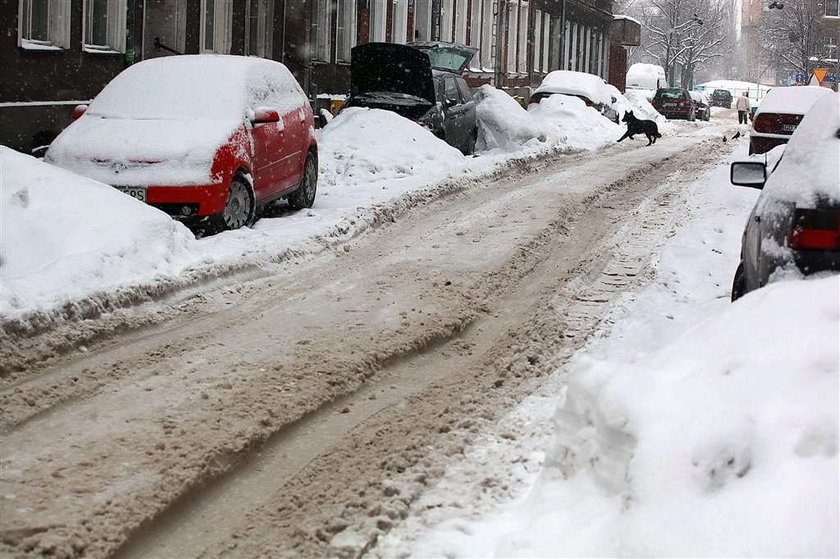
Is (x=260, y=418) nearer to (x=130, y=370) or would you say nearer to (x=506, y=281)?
(x=130, y=370)

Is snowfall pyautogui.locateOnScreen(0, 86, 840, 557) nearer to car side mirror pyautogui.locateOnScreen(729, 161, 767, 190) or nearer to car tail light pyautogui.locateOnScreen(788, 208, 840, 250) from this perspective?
car tail light pyautogui.locateOnScreen(788, 208, 840, 250)

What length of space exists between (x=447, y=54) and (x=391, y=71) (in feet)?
15.1

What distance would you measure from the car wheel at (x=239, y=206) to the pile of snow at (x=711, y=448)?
717 cm

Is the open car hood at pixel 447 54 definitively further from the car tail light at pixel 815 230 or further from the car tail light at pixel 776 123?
the car tail light at pixel 815 230

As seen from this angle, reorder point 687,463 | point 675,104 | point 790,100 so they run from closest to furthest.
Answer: point 687,463, point 790,100, point 675,104

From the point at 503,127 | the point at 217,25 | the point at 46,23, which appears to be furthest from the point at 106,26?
the point at 503,127

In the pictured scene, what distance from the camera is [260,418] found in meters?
5.65

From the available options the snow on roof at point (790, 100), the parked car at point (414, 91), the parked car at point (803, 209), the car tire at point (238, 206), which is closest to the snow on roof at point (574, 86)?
the parked car at point (414, 91)

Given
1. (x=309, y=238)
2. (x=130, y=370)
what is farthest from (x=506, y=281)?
(x=130, y=370)

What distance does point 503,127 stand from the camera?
2566 centimetres

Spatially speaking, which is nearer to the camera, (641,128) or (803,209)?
(803,209)

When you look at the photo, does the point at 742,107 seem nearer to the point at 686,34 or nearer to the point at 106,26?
the point at 106,26

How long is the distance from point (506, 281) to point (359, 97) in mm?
12906

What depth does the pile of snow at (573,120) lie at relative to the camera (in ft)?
99.1
